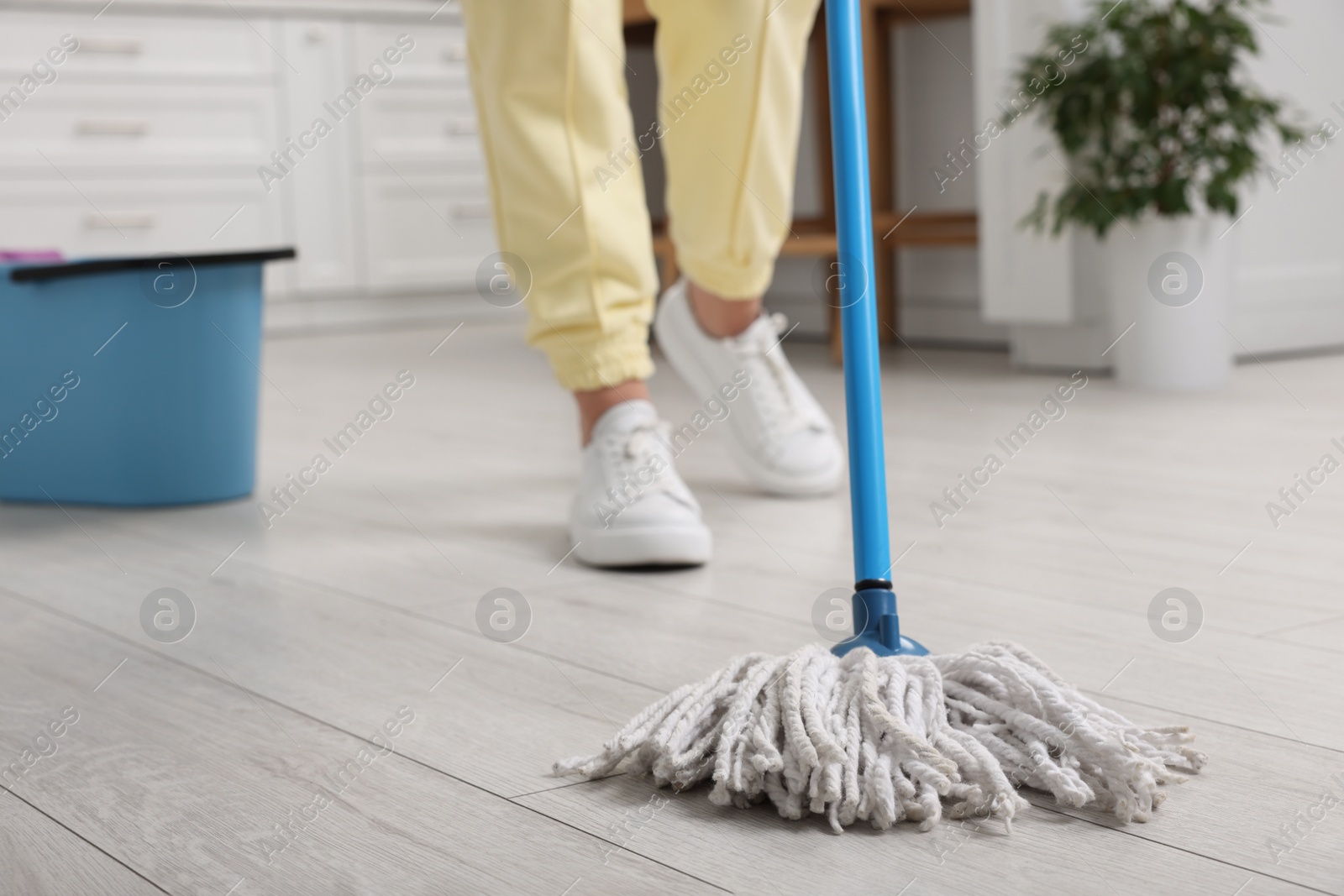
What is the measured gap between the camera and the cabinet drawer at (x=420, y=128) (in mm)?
3389

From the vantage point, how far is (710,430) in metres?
1.71

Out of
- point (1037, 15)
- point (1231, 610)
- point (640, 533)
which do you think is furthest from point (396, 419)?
point (1231, 610)

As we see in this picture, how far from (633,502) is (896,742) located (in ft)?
1.67

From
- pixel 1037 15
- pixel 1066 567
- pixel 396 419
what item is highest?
pixel 1037 15

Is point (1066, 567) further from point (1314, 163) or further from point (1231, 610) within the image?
point (1314, 163)

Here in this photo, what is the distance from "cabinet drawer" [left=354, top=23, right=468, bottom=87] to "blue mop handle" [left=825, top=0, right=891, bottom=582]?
281cm

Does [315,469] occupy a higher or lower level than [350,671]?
lower

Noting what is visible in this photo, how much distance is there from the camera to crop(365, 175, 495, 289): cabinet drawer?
343 centimetres

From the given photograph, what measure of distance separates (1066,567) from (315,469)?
2.82 ft

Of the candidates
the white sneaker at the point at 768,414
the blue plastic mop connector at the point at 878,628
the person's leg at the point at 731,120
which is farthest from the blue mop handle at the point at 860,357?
the white sneaker at the point at 768,414

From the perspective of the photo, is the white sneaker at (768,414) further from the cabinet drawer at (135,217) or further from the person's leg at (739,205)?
the cabinet drawer at (135,217)

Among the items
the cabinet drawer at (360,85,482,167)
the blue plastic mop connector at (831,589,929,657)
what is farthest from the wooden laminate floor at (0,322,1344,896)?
the cabinet drawer at (360,85,482,167)

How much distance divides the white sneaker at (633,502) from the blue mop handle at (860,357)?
13.4 inches

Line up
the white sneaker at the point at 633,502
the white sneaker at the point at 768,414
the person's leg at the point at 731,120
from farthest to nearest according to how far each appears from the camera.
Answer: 1. the white sneaker at the point at 768,414
2. the person's leg at the point at 731,120
3. the white sneaker at the point at 633,502
